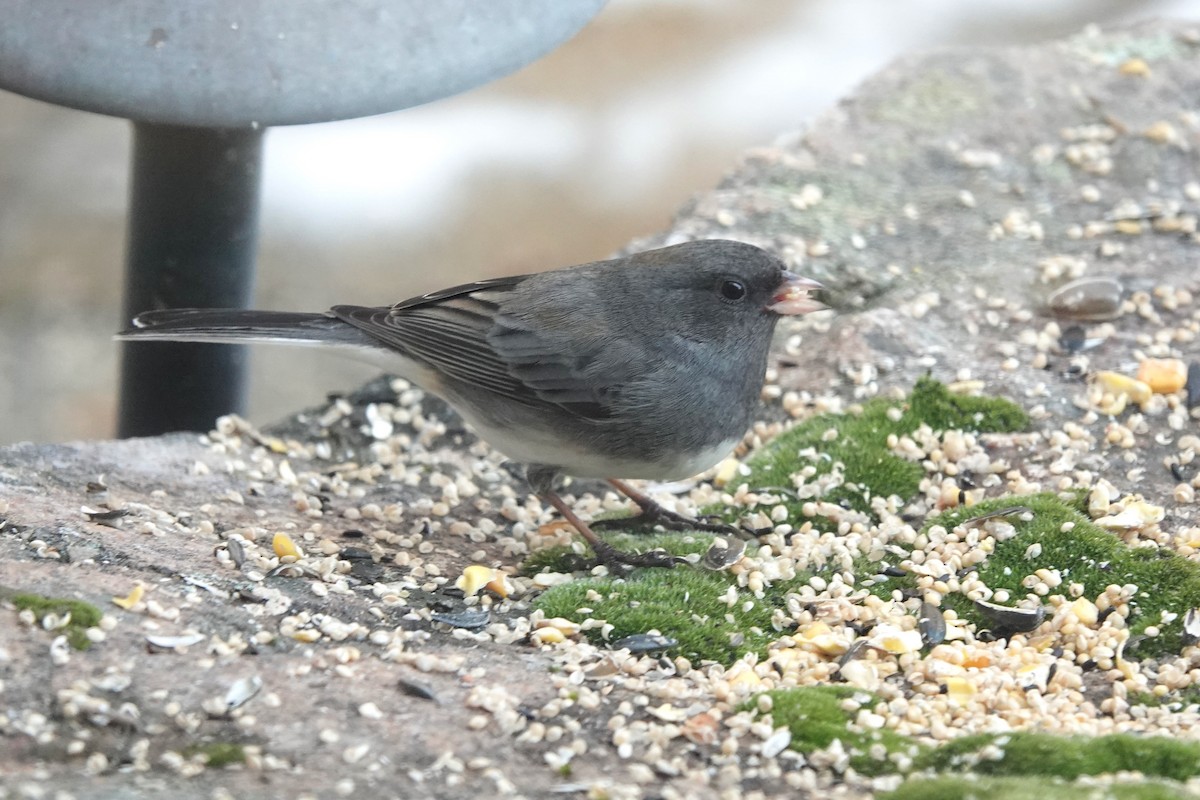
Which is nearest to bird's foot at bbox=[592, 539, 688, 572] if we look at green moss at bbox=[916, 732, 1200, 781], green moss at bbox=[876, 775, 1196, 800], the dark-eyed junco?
the dark-eyed junco

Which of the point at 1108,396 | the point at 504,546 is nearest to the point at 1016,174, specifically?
the point at 1108,396

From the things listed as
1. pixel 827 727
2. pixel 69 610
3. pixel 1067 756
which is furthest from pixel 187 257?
pixel 1067 756

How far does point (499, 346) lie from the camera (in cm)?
358

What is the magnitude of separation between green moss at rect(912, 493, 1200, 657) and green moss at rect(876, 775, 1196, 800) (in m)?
0.78

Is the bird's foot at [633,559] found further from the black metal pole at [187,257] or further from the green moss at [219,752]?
the black metal pole at [187,257]

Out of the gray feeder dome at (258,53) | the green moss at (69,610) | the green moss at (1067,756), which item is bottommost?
the green moss at (1067,756)

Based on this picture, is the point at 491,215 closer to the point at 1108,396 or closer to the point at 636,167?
the point at 636,167

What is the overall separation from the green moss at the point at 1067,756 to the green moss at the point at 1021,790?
3.1 inches

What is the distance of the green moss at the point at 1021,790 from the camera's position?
2172 millimetres

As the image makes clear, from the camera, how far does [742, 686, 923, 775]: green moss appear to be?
248 cm

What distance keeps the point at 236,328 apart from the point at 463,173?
4196 millimetres

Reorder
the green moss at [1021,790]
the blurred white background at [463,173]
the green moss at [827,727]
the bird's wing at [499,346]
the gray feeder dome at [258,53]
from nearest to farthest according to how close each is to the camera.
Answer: the green moss at [1021,790]
the green moss at [827,727]
the gray feeder dome at [258,53]
the bird's wing at [499,346]
the blurred white background at [463,173]

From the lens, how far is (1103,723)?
105 inches

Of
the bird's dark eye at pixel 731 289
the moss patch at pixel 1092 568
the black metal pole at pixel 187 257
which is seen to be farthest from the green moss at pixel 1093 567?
the black metal pole at pixel 187 257
